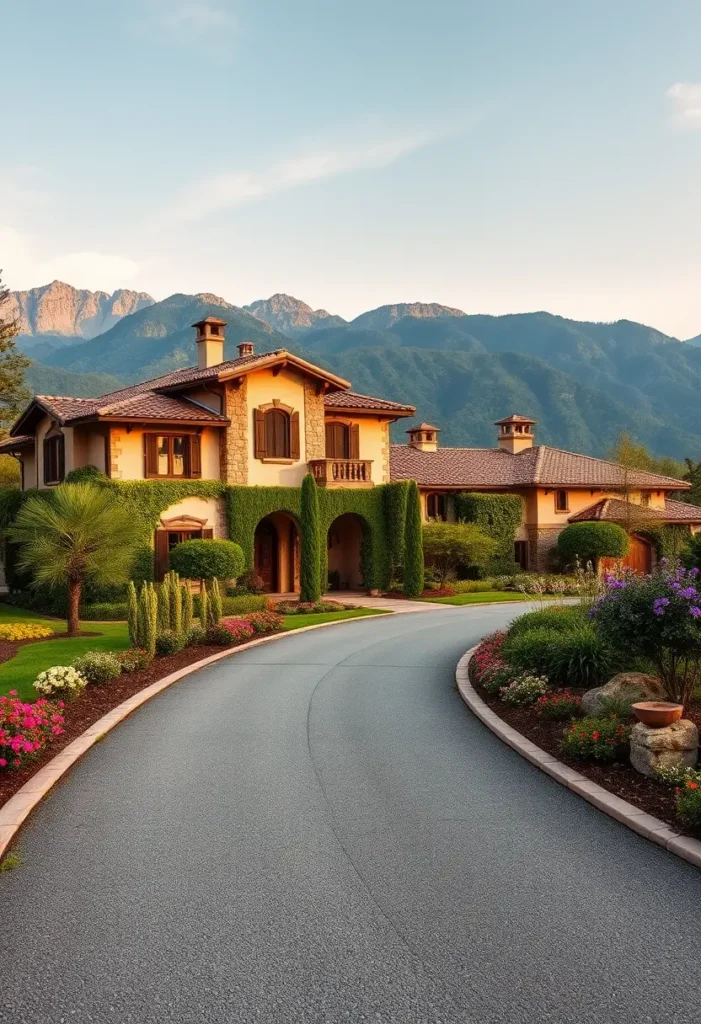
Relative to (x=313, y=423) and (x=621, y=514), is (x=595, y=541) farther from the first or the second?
(x=313, y=423)

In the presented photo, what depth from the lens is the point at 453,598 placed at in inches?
1379

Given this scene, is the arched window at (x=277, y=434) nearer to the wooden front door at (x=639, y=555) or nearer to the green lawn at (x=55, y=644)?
the green lawn at (x=55, y=644)

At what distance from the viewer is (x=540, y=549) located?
43906 mm

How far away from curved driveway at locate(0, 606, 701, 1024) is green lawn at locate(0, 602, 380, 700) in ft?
15.8

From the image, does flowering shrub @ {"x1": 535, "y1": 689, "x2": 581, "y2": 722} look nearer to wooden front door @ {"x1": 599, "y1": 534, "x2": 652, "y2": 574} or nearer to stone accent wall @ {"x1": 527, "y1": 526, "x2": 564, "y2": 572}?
stone accent wall @ {"x1": 527, "y1": 526, "x2": 564, "y2": 572}

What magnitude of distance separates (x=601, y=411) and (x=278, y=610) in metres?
151

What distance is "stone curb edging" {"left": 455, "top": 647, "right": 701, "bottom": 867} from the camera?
746 cm

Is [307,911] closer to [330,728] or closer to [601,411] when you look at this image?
[330,728]

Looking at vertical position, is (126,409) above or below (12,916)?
above

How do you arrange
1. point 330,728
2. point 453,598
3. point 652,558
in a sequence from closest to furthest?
point 330,728 < point 453,598 < point 652,558

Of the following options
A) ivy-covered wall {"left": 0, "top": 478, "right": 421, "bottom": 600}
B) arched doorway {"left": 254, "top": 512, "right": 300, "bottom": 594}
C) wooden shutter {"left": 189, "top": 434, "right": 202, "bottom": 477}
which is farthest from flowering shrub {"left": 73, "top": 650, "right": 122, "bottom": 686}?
→ arched doorway {"left": 254, "top": 512, "right": 300, "bottom": 594}

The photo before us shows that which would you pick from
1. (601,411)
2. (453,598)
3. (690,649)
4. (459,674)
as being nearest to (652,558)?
(453,598)

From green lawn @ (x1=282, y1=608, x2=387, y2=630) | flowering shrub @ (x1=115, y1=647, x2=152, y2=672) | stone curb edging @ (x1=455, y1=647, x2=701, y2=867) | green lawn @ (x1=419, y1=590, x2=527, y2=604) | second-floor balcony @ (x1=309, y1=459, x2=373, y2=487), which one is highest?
second-floor balcony @ (x1=309, y1=459, x2=373, y2=487)

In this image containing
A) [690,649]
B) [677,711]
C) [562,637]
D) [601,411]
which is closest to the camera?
[677,711]
